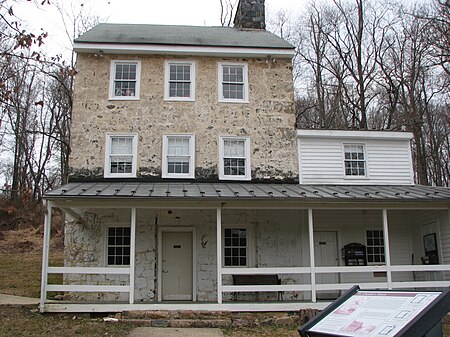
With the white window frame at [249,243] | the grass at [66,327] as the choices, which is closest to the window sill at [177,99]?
the white window frame at [249,243]

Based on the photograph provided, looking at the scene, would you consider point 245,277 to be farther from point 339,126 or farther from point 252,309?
point 339,126

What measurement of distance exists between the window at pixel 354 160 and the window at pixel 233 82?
148 inches

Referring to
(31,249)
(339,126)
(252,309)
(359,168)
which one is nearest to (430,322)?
(252,309)

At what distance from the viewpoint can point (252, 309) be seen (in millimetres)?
11445

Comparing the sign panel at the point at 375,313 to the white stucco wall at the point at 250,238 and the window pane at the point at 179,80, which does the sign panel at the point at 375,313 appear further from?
the window pane at the point at 179,80

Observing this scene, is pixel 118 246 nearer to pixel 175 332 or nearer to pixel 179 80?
pixel 175 332

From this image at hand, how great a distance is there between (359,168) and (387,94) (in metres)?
12.8

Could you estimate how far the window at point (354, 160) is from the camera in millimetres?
15531

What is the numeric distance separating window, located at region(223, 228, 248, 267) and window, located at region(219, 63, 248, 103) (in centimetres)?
430

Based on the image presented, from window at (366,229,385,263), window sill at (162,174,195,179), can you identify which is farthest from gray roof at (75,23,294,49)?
window at (366,229,385,263)

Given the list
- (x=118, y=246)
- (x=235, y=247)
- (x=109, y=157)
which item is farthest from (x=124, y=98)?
(x=235, y=247)

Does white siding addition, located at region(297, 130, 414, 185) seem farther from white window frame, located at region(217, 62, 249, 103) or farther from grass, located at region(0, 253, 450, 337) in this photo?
grass, located at region(0, 253, 450, 337)

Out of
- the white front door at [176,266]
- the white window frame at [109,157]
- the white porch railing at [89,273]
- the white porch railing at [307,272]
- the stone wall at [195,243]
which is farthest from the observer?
the white window frame at [109,157]

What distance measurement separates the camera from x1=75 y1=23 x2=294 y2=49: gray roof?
50.9ft
